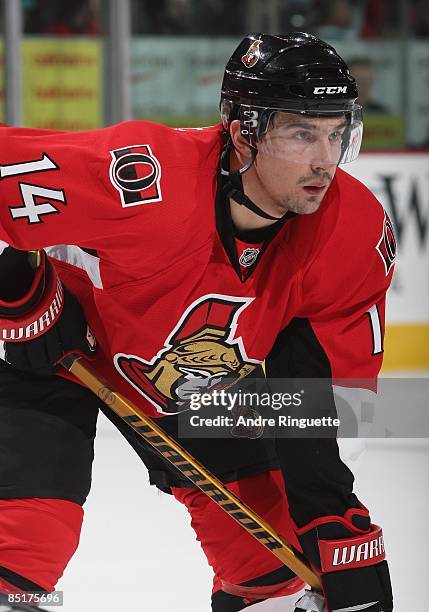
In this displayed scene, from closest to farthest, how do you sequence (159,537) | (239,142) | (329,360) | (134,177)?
(134,177)
(239,142)
(329,360)
(159,537)

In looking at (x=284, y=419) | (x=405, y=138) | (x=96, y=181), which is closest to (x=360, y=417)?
(x=284, y=419)

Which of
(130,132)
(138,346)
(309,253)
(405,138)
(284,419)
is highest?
(405,138)

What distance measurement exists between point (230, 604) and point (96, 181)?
923 mm

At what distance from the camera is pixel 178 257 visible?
1896 mm

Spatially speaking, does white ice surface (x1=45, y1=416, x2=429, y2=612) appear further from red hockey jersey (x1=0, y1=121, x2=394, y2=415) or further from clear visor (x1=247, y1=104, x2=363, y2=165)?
clear visor (x1=247, y1=104, x2=363, y2=165)

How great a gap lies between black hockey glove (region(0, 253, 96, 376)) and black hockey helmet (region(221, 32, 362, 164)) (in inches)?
17.5

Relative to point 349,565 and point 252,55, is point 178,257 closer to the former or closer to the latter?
point 252,55

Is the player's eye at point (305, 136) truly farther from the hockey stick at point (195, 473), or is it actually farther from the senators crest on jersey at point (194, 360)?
the hockey stick at point (195, 473)

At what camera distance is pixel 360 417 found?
2.10 meters

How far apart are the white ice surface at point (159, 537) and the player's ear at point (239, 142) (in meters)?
1.04

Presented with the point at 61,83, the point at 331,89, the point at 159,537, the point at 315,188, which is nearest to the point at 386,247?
the point at 315,188

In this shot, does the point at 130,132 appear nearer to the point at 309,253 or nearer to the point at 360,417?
the point at 309,253

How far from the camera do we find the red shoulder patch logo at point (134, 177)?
1830mm

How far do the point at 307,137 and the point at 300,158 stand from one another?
1.7 inches
